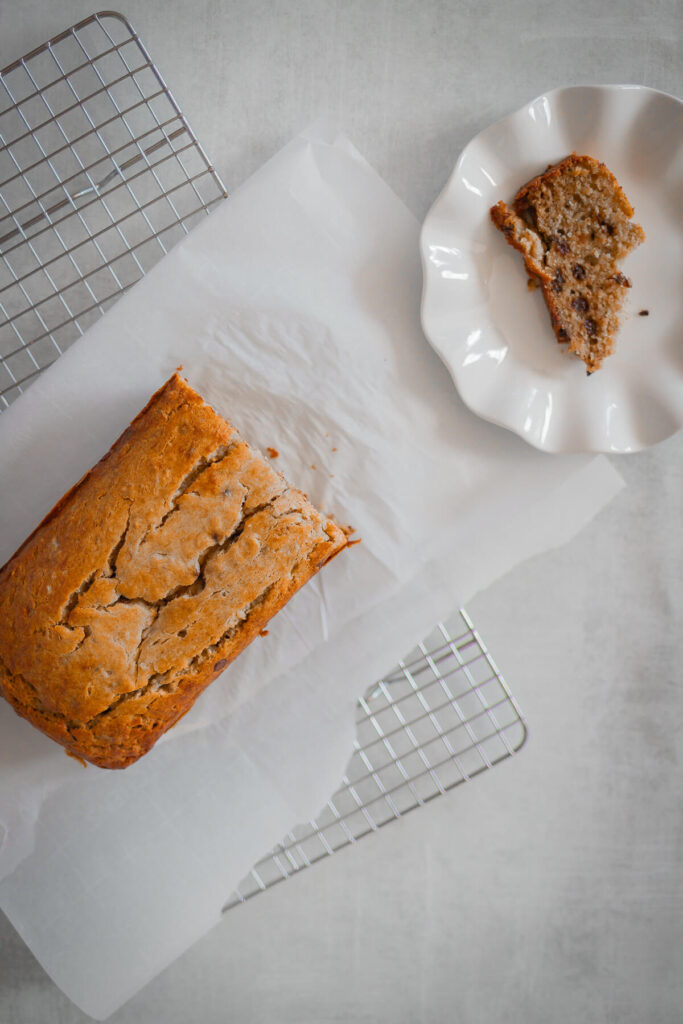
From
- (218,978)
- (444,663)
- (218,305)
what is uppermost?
(218,305)

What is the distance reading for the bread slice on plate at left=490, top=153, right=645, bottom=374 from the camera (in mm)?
1993

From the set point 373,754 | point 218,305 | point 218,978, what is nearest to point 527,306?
point 218,305

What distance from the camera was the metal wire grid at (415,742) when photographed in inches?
88.4

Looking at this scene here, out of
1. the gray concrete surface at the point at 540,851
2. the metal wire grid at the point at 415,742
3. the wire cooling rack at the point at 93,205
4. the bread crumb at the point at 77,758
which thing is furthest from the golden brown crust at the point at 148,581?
the gray concrete surface at the point at 540,851

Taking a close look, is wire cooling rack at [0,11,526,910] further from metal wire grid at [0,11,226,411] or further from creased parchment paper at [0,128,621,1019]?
creased parchment paper at [0,128,621,1019]

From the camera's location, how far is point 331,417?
79.4 inches

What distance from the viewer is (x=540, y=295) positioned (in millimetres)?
2076

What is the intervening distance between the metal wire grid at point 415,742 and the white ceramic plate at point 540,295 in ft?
2.36

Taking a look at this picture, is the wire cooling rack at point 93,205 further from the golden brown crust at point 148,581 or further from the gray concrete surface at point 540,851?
the golden brown crust at point 148,581

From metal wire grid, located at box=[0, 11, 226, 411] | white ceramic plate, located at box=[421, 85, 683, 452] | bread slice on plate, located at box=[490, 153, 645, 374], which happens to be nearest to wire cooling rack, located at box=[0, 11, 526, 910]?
metal wire grid, located at box=[0, 11, 226, 411]

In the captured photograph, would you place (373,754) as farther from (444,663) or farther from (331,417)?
(331,417)

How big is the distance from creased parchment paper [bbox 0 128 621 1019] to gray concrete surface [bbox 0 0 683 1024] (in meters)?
0.33

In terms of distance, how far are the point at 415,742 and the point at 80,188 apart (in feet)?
6.65

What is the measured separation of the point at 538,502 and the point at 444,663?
0.60 meters
